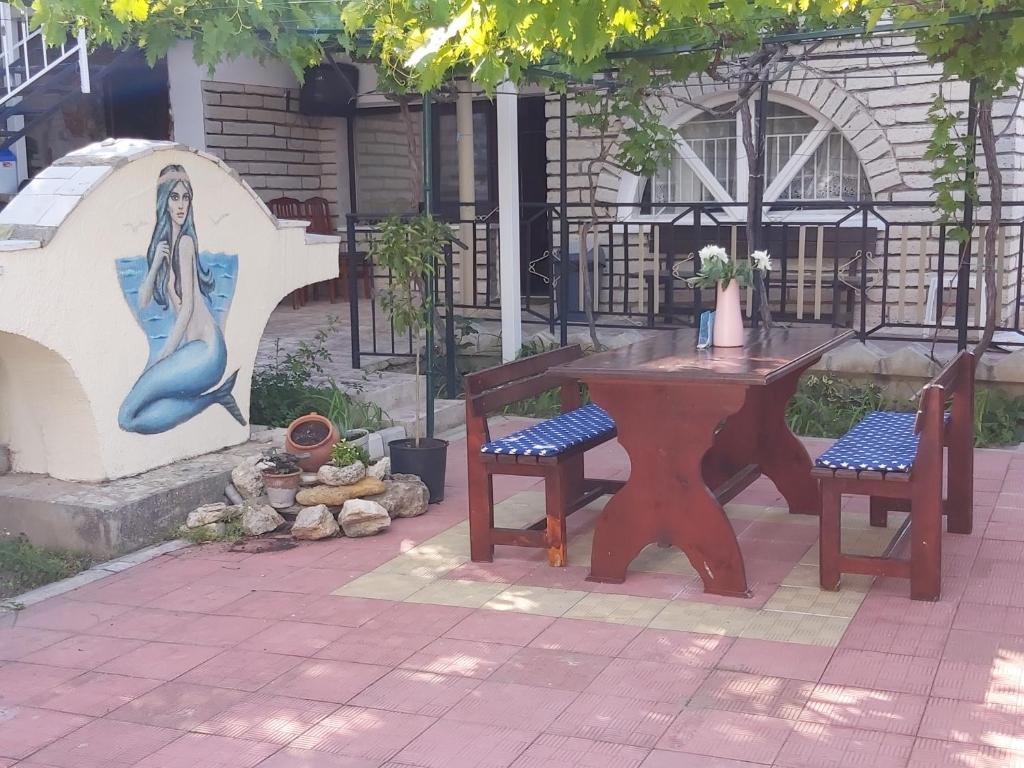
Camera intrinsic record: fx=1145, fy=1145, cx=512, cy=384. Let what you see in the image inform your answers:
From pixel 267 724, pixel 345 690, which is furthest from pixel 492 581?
pixel 267 724

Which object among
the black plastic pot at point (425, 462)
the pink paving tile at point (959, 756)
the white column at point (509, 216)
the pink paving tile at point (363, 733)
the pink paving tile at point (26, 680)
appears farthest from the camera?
the white column at point (509, 216)

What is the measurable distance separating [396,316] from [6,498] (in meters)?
2.28

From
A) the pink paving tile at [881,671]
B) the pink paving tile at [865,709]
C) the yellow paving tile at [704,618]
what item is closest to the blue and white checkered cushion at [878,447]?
the yellow paving tile at [704,618]

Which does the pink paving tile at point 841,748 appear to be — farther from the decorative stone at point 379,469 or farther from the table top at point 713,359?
the decorative stone at point 379,469

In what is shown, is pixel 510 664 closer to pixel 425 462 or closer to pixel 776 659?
pixel 776 659

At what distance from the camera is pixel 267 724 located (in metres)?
3.56

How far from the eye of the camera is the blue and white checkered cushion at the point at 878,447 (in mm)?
4389

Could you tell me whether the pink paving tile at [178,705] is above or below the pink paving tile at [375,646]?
below

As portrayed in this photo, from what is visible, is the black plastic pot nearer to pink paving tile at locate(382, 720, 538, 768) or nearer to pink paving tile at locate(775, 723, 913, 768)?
pink paving tile at locate(382, 720, 538, 768)

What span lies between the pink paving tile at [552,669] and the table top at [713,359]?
1.11 m

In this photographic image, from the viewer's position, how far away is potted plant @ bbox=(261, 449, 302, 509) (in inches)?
223

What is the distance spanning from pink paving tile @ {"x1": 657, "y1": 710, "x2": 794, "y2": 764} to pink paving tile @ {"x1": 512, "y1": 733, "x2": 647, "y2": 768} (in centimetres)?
11

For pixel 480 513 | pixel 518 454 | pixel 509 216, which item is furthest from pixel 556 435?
pixel 509 216

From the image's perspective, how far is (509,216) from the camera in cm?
844
